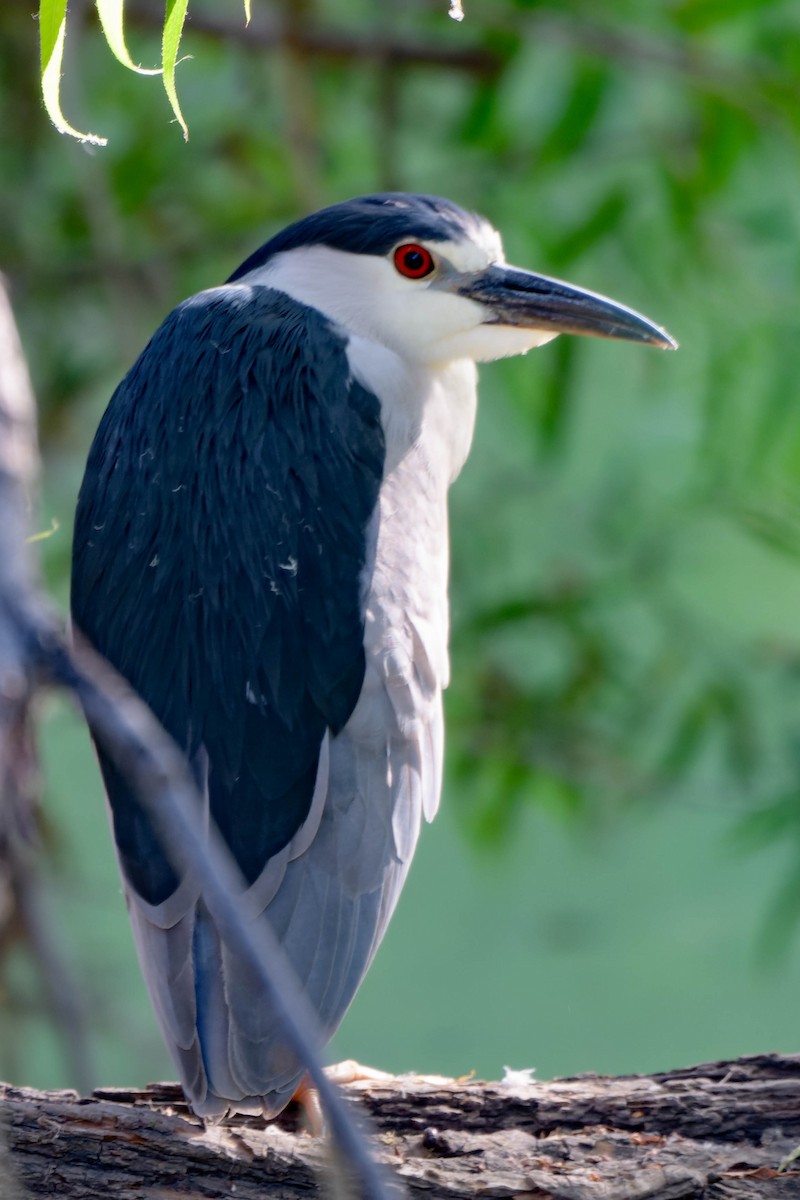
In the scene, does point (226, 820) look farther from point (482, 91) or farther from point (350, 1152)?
point (482, 91)

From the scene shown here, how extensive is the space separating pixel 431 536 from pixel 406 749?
0.60ft

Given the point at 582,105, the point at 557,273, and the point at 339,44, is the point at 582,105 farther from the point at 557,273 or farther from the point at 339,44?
the point at 339,44

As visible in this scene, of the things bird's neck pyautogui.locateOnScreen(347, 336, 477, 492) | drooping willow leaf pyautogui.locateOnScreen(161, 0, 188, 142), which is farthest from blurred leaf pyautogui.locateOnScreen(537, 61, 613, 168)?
drooping willow leaf pyautogui.locateOnScreen(161, 0, 188, 142)

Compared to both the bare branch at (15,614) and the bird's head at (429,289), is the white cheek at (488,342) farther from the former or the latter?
the bare branch at (15,614)

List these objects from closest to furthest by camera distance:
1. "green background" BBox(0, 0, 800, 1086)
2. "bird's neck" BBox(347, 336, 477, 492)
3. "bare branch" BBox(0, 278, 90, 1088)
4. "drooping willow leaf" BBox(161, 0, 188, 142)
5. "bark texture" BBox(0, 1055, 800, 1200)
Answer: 1. "bare branch" BBox(0, 278, 90, 1088)
2. "drooping willow leaf" BBox(161, 0, 188, 142)
3. "bark texture" BBox(0, 1055, 800, 1200)
4. "bird's neck" BBox(347, 336, 477, 492)
5. "green background" BBox(0, 0, 800, 1086)

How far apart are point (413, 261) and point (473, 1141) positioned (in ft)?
2.31

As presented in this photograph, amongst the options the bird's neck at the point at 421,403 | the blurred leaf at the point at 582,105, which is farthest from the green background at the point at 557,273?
the bird's neck at the point at 421,403

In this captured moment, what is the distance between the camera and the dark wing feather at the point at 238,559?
40.4 inches

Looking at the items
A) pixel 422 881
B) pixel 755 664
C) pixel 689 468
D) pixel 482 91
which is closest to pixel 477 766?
pixel 755 664

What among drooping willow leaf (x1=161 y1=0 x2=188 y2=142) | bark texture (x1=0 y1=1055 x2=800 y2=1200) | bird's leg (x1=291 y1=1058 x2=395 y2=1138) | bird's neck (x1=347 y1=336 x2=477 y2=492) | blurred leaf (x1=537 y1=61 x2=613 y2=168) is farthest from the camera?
blurred leaf (x1=537 y1=61 x2=613 y2=168)

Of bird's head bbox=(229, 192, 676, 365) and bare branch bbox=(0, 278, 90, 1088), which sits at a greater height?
bird's head bbox=(229, 192, 676, 365)

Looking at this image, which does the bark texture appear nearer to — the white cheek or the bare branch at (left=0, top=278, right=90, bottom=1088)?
the bare branch at (left=0, top=278, right=90, bottom=1088)

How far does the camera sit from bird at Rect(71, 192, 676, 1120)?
3.30 feet

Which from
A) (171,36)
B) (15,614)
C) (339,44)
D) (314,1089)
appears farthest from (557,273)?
(15,614)
